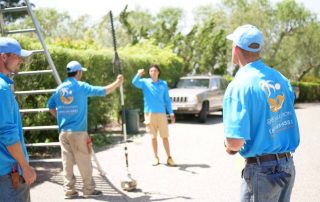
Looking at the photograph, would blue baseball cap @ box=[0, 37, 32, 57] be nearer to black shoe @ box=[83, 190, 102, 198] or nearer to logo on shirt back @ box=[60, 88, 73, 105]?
logo on shirt back @ box=[60, 88, 73, 105]

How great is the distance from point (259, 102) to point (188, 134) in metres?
9.98

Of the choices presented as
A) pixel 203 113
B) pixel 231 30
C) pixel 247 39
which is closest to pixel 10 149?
pixel 247 39

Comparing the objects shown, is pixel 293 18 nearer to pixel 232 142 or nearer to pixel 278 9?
pixel 278 9

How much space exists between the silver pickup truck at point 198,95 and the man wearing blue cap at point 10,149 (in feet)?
41.0

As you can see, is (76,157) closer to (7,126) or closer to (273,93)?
(7,126)

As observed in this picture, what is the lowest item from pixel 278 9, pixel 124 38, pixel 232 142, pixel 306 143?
pixel 306 143

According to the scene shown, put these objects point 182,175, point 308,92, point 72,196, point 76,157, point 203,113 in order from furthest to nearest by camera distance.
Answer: point 308,92 < point 203,113 < point 182,175 < point 72,196 < point 76,157

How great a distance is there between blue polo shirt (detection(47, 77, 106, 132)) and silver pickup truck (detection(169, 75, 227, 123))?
9.80 m

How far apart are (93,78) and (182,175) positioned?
534cm

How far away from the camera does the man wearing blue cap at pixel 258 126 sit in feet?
9.78

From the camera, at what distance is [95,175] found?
761 centimetres

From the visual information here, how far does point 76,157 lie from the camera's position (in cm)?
605

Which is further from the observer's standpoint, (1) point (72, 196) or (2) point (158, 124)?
(2) point (158, 124)

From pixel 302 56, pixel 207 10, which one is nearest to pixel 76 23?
pixel 207 10
